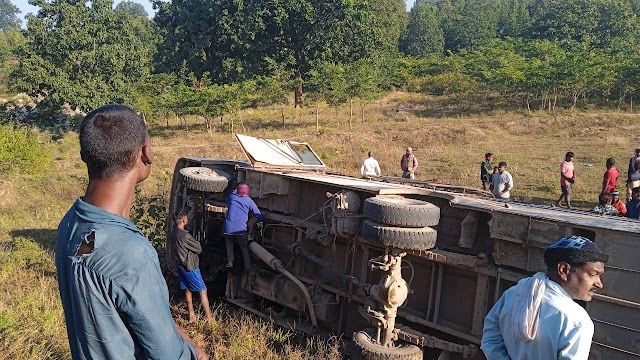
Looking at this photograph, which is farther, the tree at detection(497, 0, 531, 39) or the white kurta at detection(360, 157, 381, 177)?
the tree at detection(497, 0, 531, 39)

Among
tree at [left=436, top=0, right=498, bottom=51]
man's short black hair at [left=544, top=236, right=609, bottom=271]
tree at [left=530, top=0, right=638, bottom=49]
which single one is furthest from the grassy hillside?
tree at [left=436, top=0, right=498, bottom=51]

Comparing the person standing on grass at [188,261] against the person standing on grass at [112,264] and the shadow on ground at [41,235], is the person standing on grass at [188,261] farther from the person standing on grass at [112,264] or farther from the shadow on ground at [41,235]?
the person standing on grass at [112,264]

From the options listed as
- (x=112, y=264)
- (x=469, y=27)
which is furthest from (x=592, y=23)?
(x=112, y=264)

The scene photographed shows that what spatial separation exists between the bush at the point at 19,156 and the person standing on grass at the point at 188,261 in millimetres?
12028

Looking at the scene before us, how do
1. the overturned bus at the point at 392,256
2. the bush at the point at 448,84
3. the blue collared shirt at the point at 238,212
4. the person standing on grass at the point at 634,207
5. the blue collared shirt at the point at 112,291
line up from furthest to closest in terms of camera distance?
the bush at the point at 448,84 < the person standing on grass at the point at 634,207 < the blue collared shirt at the point at 238,212 < the overturned bus at the point at 392,256 < the blue collared shirt at the point at 112,291

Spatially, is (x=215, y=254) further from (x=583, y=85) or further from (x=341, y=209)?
(x=583, y=85)

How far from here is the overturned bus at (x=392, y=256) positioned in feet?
13.1

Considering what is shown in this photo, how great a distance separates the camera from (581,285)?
233 cm

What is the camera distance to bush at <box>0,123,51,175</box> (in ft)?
51.7

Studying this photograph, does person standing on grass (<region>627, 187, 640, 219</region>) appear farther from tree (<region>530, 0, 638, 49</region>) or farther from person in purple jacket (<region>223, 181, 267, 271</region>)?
tree (<region>530, 0, 638, 49</region>)

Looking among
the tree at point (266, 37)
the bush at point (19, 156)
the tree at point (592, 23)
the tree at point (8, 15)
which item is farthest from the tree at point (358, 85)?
the tree at point (8, 15)

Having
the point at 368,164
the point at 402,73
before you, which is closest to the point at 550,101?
the point at 402,73

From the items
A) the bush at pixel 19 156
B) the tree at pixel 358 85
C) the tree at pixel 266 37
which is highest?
the tree at pixel 266 37

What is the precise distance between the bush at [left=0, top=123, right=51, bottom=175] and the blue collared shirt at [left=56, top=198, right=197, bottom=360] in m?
16.2
